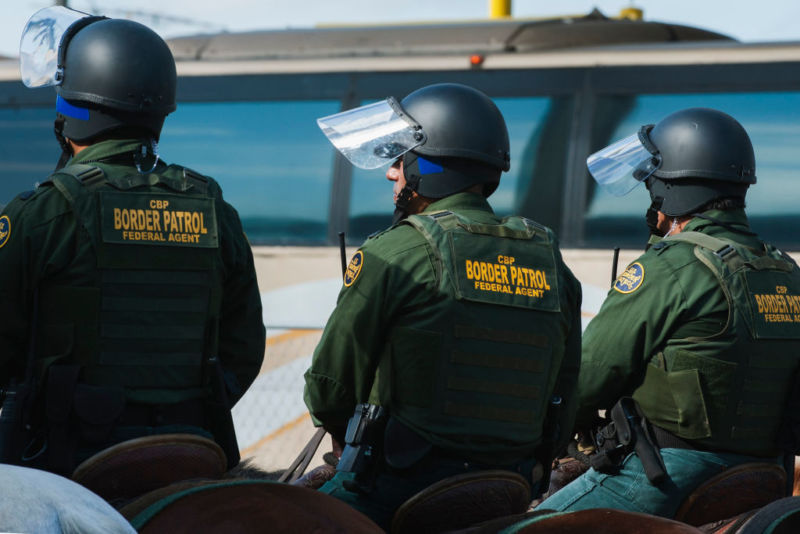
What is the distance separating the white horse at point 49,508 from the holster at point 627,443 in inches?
82.1

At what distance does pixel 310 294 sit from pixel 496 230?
530 cm

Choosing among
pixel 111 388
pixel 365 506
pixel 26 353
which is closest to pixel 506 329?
pixel 365 506

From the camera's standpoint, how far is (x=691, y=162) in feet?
13.6

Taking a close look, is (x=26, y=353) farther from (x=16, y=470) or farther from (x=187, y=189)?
(x=16, y=470)

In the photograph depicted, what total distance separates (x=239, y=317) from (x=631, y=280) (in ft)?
4.53

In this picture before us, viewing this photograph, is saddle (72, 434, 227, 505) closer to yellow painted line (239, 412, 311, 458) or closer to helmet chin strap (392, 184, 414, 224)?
helmet chin strap (392, 184, 414, 224)

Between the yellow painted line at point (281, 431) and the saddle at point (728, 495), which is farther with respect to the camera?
the yellow painted line at point (281, 431)

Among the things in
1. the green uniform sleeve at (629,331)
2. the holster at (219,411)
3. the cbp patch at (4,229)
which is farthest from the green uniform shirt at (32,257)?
the green uniform sleeve at (629,331)

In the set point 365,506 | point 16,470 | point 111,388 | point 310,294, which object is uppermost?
point 16,470

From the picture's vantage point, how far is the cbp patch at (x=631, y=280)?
3848 millimetres

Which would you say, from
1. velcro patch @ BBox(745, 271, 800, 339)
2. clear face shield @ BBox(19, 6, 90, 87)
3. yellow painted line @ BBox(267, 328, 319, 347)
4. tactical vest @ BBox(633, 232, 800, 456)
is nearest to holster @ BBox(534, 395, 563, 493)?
tactical vest @ BBox(633, 232, 800, 456)

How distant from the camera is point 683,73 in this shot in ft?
26.6

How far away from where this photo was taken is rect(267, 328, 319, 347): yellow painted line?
833cm

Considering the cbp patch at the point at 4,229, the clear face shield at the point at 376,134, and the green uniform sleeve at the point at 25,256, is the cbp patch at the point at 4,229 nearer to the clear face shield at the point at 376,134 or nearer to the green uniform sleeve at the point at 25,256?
the green uniform sleeve at the point at 25,256
